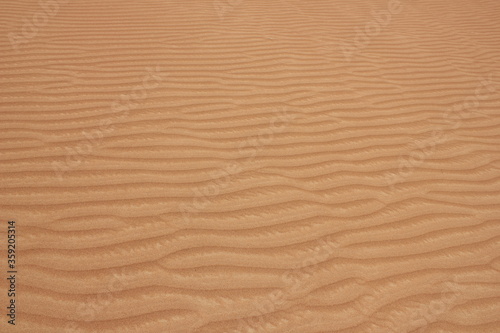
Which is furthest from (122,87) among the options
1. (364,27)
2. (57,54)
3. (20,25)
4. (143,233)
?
(364,27)

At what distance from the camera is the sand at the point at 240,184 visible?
76.3 inches

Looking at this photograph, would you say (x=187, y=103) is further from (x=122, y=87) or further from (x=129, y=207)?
(x=129, y=207)

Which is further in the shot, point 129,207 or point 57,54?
point 57,54

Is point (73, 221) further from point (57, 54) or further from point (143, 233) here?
point (57, 54)

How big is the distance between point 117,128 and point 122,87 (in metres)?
0.76

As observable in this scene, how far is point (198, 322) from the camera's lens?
5.99ft

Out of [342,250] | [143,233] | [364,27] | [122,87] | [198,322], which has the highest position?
[364,27]

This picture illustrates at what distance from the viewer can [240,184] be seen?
8.54ft

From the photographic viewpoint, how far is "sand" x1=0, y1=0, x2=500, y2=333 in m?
1.94

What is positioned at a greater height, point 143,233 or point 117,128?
point 117,128

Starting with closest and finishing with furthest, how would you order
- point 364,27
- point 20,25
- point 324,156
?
1. point 324,156
2. point 20,25
3. point 364,27

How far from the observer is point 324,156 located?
2.93m

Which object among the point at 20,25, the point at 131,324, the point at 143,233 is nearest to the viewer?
the point at 131,324

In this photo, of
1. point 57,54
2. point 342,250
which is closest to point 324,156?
point 342,250
